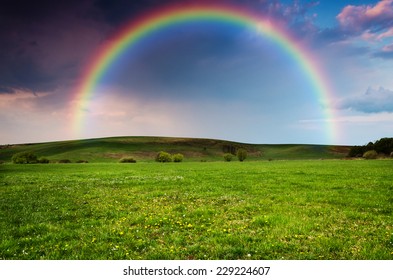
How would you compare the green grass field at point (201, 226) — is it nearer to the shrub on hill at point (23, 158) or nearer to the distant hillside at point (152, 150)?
the shrub on hill at point (23, 158)

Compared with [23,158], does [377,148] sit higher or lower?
higher

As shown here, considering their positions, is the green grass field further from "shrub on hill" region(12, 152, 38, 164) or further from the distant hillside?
the distant hillside

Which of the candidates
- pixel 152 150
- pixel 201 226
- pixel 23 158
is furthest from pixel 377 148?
pixel 201 226

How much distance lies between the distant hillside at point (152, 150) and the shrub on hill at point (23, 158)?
107ft

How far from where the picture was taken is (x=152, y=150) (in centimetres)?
14012

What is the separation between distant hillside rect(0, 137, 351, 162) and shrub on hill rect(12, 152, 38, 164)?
32.5 m

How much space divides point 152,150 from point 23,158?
229 feet

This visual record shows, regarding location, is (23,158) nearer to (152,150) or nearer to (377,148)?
(152,150)

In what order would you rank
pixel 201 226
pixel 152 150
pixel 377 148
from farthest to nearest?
pixel 152 150, pixel 377 148, pixel 201 226

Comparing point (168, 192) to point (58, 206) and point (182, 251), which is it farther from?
point (182, 251)

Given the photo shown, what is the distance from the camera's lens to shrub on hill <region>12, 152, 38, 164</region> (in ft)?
239

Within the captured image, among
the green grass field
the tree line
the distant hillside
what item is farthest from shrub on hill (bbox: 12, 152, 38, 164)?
the tree line

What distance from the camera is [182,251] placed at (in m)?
9.25
